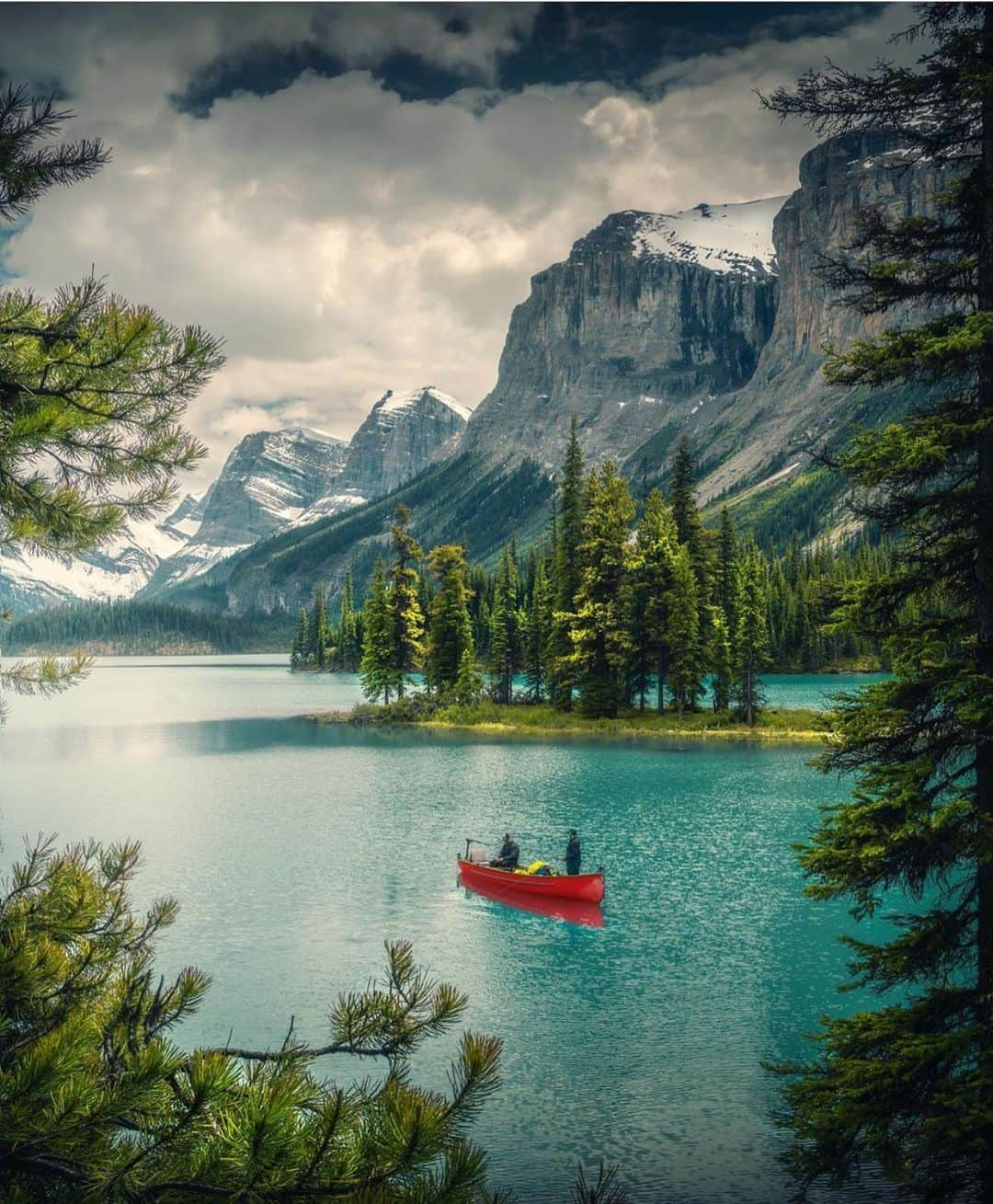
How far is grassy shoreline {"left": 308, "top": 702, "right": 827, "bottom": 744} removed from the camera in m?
66.5

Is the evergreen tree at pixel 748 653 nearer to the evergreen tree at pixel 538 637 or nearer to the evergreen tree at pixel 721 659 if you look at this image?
the evergreen tree at pixel 721 659

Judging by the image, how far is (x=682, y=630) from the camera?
68.9 meters

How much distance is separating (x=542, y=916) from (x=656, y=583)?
4444 cm

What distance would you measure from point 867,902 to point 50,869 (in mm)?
9656

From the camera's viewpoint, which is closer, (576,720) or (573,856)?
(573,856)

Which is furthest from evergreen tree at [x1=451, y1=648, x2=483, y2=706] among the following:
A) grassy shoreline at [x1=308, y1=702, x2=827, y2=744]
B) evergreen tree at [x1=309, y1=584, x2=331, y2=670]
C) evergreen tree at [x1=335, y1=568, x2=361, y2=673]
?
evergreen tree at [x1=309, y1=584, x2=331, y2=670]

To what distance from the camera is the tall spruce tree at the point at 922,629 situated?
10.9 m

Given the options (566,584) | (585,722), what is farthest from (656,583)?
(585,722)

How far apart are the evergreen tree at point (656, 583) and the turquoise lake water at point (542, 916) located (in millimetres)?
10347

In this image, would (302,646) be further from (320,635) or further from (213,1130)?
(213,1130)

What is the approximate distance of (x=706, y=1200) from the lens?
13852mm

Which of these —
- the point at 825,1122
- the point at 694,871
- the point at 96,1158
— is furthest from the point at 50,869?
the point at 694,871

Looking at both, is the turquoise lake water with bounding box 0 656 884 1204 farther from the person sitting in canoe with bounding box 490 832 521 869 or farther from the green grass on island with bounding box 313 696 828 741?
the green grass on island with bounding box 313 696 828 741

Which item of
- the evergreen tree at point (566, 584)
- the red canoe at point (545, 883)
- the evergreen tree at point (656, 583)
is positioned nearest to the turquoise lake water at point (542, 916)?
the red canoe at point (545, 883)
